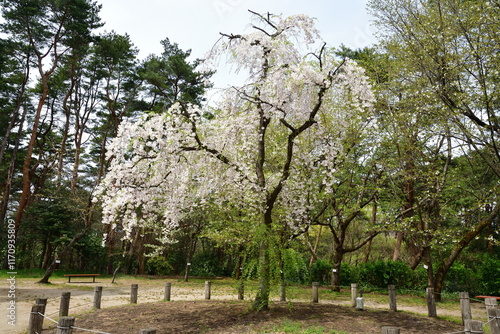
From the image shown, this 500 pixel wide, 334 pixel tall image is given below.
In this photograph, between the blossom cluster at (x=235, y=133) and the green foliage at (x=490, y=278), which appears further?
the green foliage at (x=490, y=278)

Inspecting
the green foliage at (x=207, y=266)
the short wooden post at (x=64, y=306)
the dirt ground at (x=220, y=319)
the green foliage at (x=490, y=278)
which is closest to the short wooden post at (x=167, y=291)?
the dirt ground at (x=220, y=319)

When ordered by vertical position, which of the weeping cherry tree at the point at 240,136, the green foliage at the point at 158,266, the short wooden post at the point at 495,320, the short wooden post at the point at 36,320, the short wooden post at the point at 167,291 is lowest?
the green foliage at the point at 158,266

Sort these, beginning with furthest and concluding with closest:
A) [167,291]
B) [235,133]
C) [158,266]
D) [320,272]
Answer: [158,266]
[320,272]
[167,291]
[235,133]

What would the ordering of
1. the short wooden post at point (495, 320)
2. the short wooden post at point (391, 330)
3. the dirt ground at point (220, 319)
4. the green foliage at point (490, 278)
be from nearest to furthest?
the short wooden post at point (391, 330), the short wooden post at point (495, 320), the dirt ground at point (220, 319), the green foliage at point (490, 278)

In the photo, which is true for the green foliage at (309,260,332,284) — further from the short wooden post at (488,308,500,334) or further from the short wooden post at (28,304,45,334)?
the short wooden post at (28,304,45,334)

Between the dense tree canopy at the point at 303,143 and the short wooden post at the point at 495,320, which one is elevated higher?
the dense tree canopy at the point at 303,143

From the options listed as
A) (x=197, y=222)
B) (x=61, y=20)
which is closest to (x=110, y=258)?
(x=197, y=222)

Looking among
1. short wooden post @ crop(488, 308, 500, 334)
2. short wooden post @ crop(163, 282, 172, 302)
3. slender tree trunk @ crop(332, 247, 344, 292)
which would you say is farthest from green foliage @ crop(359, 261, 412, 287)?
short wooden post @ crop(488, 308, 500, 334)

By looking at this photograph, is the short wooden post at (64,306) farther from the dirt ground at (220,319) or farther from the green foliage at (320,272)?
the green foliage at (320,272)

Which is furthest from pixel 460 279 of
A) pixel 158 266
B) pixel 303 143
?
pixel 158 266

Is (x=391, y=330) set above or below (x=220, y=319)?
above

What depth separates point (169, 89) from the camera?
71.7 feet

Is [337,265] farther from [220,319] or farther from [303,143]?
[220,319]

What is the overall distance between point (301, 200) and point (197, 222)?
10546mm
